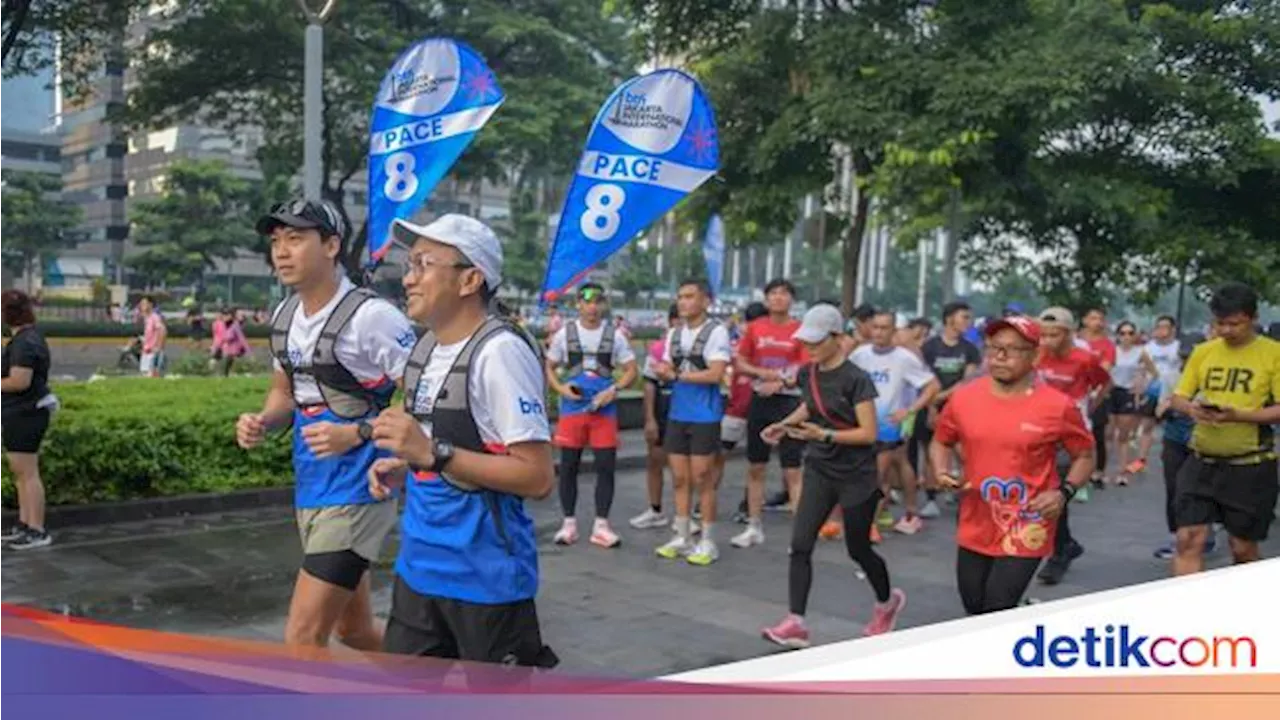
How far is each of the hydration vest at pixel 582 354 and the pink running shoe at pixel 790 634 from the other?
8.86 ft

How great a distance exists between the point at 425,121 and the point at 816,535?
445 cm

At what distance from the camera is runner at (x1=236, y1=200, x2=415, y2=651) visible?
3.80 metres

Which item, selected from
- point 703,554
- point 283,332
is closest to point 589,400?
point 703,554

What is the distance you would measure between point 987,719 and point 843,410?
3.69 meters

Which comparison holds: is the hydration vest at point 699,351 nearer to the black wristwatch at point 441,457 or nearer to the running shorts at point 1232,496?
the running shorts at point 1232,496

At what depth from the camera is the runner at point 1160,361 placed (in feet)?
41.3

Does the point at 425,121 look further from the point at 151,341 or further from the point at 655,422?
the point at 151,341

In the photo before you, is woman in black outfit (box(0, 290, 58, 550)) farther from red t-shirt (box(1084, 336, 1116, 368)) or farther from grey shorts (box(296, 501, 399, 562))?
red t-shirt (box(1084, 336, 1116, 368))

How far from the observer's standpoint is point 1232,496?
5.47 metres

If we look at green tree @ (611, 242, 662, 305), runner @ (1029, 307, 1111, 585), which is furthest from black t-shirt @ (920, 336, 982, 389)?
green tree @ (611, 242, 662, 305)

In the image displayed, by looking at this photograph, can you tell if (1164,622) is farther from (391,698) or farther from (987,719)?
(391,698)

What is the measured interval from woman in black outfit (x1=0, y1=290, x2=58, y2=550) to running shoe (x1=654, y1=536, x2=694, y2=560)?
162 inches

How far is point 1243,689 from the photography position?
6.59 ft

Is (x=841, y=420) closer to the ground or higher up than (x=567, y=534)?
higher up
